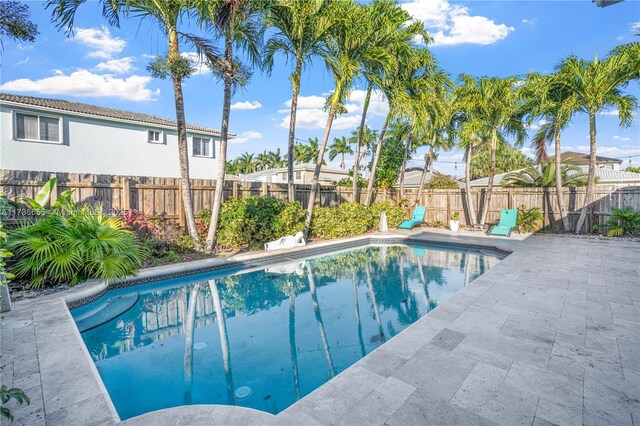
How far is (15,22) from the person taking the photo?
4562mm

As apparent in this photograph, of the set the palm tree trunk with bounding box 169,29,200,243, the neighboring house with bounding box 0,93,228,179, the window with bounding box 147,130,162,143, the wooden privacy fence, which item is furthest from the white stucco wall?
the palm tree trunk with bounding box 169,29,200,243

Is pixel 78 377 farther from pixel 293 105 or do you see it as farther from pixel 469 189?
pixel 469 189

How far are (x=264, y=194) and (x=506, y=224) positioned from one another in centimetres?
905

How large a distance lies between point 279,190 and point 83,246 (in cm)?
662

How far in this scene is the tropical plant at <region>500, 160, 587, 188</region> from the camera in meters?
13.8

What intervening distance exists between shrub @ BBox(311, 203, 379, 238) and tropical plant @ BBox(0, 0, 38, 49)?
839 cm

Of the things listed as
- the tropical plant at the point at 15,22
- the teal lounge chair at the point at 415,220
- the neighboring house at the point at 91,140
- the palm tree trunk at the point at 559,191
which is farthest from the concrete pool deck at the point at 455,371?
the neighboring house at the point at 91,140

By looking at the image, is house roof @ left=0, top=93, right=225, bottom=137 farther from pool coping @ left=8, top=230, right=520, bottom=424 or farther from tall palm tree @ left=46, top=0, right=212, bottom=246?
pool coping @ left=8, top=230, right=520, bottom=424

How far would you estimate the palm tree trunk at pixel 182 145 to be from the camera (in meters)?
7.51

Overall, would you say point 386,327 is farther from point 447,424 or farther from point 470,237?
point 470,237

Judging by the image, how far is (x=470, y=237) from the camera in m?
11.5

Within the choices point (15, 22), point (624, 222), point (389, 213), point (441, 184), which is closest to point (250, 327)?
point (15, 22)

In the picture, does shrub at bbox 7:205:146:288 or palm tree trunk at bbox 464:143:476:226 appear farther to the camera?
palm tree trunk at bbox 464:143:476:226

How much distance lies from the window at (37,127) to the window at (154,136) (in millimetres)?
3298
